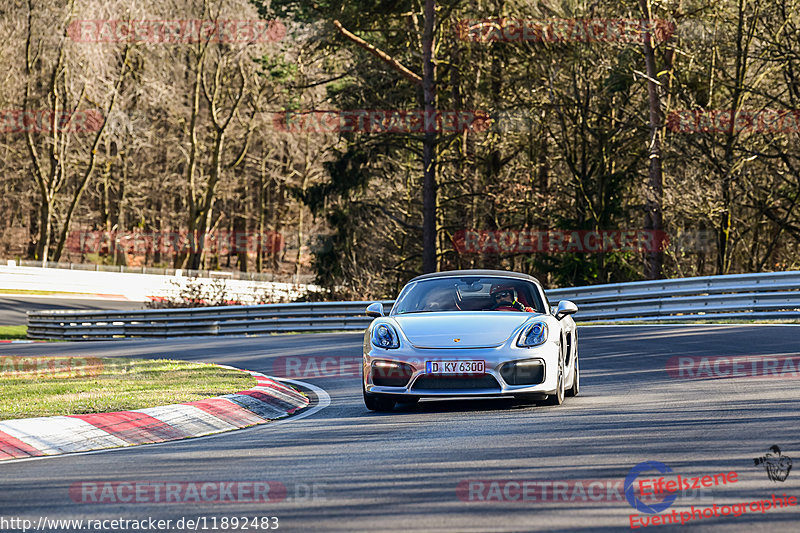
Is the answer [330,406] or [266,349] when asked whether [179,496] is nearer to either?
[330,406]

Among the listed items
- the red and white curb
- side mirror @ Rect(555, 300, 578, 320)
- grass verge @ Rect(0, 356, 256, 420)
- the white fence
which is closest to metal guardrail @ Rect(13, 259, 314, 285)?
the white fence

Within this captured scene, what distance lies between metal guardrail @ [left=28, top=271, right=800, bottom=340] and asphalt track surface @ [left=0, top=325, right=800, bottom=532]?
412 inches

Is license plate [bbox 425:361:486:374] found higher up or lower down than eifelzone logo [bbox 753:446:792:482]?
higher up

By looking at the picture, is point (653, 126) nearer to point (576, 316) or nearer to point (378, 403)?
point (576, 316)

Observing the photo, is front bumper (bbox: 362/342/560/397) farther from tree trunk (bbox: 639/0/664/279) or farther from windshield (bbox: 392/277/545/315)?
tree trunk (bbox: 639/0/664/279)

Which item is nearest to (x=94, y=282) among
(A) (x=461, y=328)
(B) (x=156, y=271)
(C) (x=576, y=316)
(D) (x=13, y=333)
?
(B) (x=156, y=271)

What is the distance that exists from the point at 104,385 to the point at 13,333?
21735 millimetres

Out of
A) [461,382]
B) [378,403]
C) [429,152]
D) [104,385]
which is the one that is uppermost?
[429,152]

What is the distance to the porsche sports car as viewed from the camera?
377 inches

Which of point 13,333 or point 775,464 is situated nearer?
point 775,464

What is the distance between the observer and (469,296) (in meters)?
11.2

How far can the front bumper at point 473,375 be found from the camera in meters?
9.56

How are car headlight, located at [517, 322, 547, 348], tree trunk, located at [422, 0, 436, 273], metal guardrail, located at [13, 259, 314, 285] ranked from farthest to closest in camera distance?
metal guardrail, located at [13, 259, 314, 285], tree trunk, located at [422, 0, 436, 273], car headlight, located at [517, 322, 547, 348]

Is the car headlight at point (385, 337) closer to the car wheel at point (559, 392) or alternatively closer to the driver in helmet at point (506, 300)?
the driver in helmet at point (506, 300)
